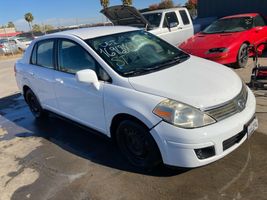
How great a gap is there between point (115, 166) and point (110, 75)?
1130 millimetres

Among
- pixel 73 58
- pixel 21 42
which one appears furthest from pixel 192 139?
pixel 21 42

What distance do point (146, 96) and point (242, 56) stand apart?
5.48 meters

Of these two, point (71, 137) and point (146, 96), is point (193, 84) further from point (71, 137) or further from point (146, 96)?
point (71, 137)

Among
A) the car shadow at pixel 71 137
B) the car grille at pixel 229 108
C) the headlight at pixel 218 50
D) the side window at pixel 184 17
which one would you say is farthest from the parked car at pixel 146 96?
the side window at pixel 184 17

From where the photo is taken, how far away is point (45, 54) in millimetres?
5383

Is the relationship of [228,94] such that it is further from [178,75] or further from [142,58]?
[142,58]

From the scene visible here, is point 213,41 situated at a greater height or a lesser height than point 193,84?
lesser

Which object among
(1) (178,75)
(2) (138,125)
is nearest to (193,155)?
(2) (138,125)

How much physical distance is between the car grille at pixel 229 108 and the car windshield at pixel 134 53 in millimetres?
1023

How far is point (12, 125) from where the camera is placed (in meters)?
6.32

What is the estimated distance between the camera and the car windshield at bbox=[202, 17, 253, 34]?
9048mm

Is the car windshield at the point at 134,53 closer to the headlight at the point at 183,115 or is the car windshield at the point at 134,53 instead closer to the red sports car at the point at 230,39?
the headlight at the point at 183,115

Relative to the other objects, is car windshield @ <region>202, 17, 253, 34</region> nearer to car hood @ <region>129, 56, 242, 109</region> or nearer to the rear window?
car hood @ <region>129, 56, 242, 109</region>

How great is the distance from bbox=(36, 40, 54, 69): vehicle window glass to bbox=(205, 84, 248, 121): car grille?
2792mm
